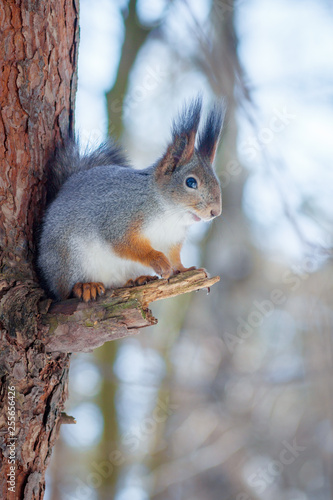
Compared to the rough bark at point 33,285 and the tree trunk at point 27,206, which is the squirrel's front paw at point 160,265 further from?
the tree trunk at point 27,206

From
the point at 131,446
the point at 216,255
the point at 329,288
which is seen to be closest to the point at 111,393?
the point at 131,446

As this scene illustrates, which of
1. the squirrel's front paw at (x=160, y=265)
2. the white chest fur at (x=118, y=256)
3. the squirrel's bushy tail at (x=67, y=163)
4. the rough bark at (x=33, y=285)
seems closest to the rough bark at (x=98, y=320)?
the rough bark at (x=33, y=285)

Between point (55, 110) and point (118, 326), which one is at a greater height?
point (55, 110)

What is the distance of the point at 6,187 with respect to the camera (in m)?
1.50

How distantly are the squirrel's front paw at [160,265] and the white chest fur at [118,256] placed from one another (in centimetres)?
10

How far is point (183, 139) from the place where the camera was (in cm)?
172

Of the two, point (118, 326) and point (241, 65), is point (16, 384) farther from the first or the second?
point (241, 65)

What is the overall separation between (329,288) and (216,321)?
77 centimetres

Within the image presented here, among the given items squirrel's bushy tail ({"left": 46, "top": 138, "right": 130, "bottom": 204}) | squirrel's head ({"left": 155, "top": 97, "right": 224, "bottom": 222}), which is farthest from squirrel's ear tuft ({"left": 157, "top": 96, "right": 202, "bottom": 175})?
squirrel's bushy tail ({"left": 46, "top": 138, "right": 130, "bottom": 204})

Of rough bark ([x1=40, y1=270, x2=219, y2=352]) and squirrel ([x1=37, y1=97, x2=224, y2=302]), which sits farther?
squirrel ([x1=37, y1=97, x2=224, y2=302])

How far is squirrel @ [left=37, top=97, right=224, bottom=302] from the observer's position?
1.63 meters

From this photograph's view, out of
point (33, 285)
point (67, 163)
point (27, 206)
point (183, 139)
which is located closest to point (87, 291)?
point (33, 285)

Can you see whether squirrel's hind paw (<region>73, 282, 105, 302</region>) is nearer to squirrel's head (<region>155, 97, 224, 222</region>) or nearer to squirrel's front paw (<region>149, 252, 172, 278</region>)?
squirrel's front paw (<region>149, 252, 172, 278</region>)

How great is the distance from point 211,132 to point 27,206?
2.32 feet
